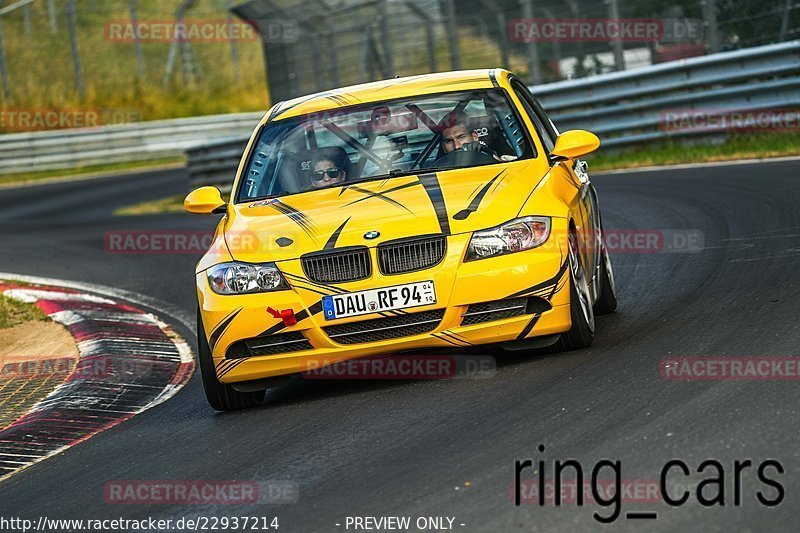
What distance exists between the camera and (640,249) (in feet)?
35.8

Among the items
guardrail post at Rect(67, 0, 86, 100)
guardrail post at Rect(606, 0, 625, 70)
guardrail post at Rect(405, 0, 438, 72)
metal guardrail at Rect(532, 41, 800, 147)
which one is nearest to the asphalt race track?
metal guardrail at Rect(532, 41, 800, 147)

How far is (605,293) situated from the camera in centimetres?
825

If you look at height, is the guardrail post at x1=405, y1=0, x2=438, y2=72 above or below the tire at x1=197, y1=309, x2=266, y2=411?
above

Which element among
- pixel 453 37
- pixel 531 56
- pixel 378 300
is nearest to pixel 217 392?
pixel 378 300

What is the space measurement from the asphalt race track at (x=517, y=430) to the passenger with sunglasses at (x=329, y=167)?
3.71 feet

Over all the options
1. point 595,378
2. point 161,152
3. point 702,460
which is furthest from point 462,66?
point 702,460

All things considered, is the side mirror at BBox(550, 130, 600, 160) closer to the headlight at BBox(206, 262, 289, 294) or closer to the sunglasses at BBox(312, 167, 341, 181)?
the sunglasses at BBox(312, 167, 341, 181)

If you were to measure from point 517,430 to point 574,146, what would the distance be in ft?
8.18

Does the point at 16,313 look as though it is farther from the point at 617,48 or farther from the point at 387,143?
the point at 617,48

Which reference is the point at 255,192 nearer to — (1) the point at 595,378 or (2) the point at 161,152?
(1) the point at 595,378

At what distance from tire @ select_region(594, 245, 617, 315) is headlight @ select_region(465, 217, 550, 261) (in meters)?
1.50

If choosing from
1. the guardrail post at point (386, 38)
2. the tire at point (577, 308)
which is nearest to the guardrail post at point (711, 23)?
the guardrail post at point (386, 38)

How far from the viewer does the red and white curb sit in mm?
7179

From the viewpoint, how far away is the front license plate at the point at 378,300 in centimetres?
658
